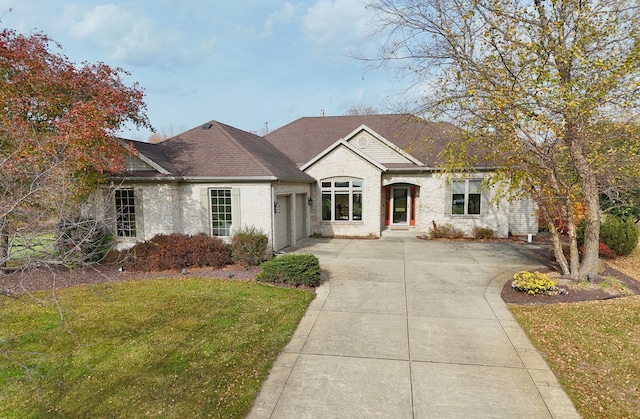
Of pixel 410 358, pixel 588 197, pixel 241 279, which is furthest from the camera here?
pixel 241 279

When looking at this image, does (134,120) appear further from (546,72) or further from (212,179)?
(546,72)

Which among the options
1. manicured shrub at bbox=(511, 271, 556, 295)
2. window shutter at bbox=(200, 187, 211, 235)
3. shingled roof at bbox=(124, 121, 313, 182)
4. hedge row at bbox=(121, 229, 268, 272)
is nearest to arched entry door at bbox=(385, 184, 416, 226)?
shingled roof at bbox=(124, 121, 313, 182)

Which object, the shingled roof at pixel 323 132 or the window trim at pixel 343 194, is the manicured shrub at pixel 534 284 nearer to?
the window trim at pixel 343 194

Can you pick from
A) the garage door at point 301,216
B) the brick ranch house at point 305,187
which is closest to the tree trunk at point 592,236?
the brick ranch house at point 305,187

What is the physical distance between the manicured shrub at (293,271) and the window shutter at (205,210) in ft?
15.2

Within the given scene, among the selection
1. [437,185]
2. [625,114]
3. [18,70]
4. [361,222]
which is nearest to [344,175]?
[361,222]

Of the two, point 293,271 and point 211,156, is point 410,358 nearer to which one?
point 293,271

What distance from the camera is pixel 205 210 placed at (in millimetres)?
13047

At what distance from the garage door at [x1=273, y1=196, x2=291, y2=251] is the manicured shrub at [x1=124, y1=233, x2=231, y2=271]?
2.47 m

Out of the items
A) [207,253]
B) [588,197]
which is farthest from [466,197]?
[207,253]

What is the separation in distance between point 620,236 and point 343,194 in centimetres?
1069

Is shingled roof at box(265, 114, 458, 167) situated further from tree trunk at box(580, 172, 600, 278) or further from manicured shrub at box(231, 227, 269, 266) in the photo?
tree trunk at box(580, 172, 600, 278)

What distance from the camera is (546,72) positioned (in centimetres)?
788

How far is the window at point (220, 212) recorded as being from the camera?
1298 cm
